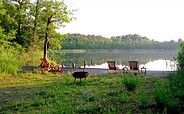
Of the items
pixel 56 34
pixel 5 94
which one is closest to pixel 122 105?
pixel 5 94

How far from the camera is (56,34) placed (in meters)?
20.6

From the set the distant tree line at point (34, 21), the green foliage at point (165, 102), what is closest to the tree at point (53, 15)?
the distant tree line at point (34, 21)

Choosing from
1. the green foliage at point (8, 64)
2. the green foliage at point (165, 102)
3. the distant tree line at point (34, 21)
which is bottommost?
the green foliage at point (165, 102)

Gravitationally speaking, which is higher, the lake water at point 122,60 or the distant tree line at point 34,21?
the distant tree line at point 34,21

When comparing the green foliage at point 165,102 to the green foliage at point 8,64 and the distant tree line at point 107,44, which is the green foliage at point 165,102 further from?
the distant tree line at point 107,44

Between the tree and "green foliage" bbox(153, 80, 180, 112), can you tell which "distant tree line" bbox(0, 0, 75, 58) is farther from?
"green foliage" bbox(153, 80, 180, 112)

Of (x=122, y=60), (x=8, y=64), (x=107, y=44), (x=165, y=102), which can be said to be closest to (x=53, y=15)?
(x=8, y=64)

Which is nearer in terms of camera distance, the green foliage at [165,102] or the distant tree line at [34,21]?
the green foliage at [165,102]

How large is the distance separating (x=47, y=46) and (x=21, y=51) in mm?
2986

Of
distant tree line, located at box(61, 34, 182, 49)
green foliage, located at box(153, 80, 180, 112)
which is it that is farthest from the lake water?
green foliage, located at box(153, 80, 180, 112)

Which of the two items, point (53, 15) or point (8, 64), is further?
point (53, 15)

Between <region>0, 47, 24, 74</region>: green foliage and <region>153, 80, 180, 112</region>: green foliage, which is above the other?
<region>0, 47, 24, 74</region>: green foliage

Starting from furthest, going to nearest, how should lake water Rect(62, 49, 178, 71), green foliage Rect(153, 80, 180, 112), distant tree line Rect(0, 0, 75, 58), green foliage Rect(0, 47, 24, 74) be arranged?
lake water Rect(62, 49, 178, 71)
distant tree line Rect(0, 0, 75, 58)
green foliage Rect(0, 47, 24, 74)
green foliage Rect(153, 80, 180, 112)

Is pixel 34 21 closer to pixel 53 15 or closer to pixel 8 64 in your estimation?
pixel 53 15
